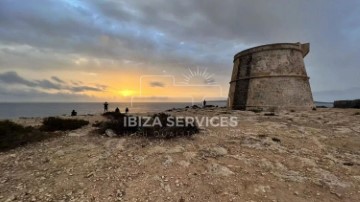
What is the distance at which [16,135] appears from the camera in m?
11.8

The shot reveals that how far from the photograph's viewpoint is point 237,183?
820cm

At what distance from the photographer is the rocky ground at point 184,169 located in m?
7.58

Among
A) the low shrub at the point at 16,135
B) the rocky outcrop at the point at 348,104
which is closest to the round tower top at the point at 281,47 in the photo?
the rocky outcrop at the point at 348,104

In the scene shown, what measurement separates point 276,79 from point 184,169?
18268 mm

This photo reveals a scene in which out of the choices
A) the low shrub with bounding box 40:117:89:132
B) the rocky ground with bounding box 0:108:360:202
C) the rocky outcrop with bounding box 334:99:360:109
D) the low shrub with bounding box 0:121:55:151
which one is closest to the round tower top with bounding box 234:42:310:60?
the rocky outcrop with bounding box 334:99:360:109

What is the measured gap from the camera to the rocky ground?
7578 mm

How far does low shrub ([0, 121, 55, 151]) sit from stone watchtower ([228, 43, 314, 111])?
18651 mm

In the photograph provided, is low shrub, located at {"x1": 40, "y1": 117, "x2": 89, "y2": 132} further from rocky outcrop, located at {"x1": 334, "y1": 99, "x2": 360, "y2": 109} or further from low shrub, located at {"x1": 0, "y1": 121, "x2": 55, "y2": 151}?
rocky outcrop, located at {"x1": 334, "y1": 99, "x2": 360, "y2": 109}

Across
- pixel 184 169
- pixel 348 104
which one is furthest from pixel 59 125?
pixel 348 104

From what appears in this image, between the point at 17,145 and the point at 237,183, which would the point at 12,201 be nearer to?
the point at 17,145

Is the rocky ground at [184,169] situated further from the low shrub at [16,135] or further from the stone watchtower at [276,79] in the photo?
the stone watchtower at [276,79]

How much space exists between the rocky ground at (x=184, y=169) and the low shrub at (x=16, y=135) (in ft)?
1.73

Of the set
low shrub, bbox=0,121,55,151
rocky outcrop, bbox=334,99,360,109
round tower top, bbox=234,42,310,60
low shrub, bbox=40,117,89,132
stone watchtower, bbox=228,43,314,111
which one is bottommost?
low shrub, bbox=0,121,55,151

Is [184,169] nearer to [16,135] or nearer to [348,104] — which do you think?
[16,135]
